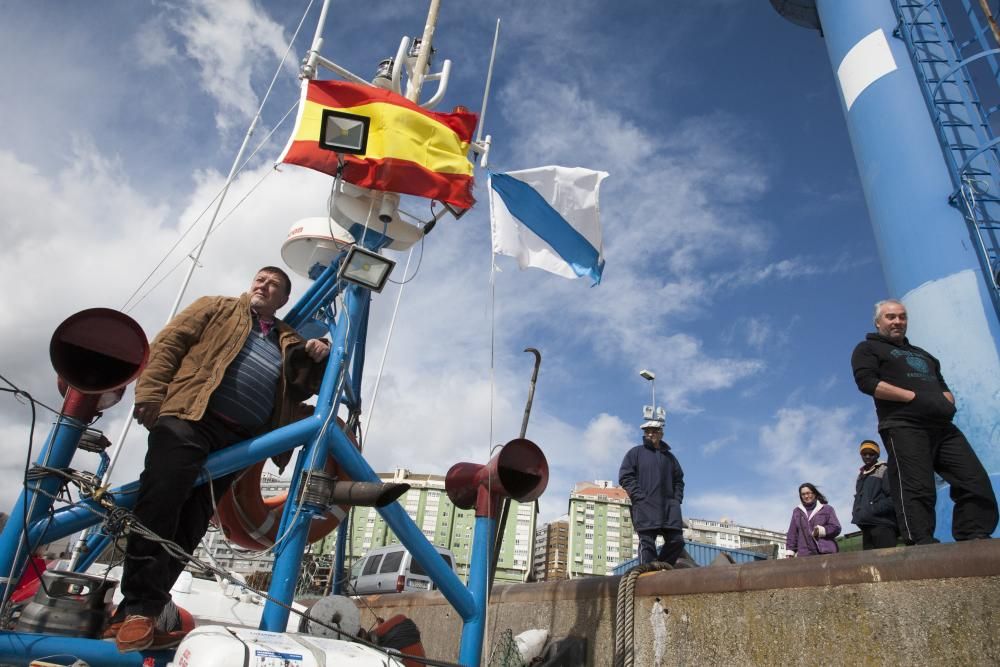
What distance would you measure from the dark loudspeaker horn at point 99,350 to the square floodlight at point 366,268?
103cm

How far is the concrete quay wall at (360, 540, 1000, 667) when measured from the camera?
2.08 m

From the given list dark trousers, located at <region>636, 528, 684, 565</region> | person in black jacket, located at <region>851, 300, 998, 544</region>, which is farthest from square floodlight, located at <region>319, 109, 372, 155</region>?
dark trousers, located at <region>636, 528, 684, 565</region>

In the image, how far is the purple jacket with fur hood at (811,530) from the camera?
6.23 m

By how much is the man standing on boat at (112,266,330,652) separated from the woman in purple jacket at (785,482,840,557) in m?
5.36

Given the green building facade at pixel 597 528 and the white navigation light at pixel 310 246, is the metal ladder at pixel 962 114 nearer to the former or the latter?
the white navigation light at pixel 310 246

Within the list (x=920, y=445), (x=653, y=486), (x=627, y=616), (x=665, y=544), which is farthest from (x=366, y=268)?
(x=665, y=544)

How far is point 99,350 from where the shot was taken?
283cm

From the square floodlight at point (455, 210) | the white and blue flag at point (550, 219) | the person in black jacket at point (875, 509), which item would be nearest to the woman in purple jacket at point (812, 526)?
the person in black jacket at point (875, 509)

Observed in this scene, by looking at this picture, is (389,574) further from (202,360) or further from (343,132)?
(343,132)

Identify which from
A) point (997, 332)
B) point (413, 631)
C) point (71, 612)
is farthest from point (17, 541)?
point (997, 332)

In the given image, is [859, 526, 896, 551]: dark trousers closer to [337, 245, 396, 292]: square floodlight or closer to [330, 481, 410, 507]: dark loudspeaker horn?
[330, 481, 410, 507]: dark loudspeaker horn

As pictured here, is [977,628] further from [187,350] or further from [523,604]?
[187,350]

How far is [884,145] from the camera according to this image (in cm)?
966

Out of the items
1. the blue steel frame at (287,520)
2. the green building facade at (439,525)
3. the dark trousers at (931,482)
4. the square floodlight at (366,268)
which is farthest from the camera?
the green building facade at (439,525)
